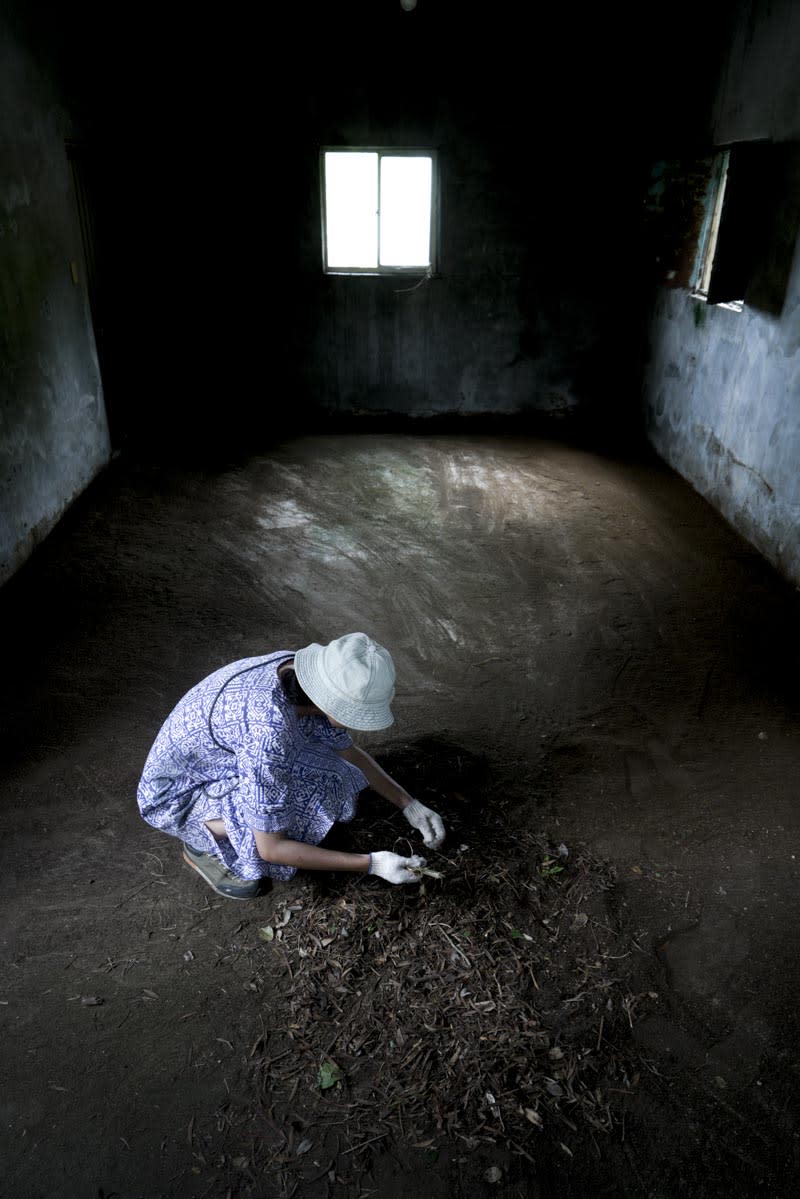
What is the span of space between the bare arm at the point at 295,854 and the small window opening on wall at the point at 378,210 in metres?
6.02

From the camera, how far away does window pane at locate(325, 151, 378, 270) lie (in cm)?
679

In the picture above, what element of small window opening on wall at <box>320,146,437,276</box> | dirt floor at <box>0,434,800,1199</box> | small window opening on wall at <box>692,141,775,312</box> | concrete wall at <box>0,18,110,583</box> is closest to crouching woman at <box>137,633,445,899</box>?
dirt floor at <box>0,434,800,1199</box>

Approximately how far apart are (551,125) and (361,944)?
6.81 meters

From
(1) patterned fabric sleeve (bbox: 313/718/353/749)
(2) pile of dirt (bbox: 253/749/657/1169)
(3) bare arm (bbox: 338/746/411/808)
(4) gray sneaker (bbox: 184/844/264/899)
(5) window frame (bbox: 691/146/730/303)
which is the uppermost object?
(5) window frame (bbox: 691/146/730/303)

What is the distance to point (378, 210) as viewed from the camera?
694 centimetres

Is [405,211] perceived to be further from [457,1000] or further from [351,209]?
[457,1000]

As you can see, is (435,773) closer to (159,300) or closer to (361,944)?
(361,944)

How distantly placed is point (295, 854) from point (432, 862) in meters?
0.56

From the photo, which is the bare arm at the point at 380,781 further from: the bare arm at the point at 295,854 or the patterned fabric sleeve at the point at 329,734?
the bare arm at the point at 295,854

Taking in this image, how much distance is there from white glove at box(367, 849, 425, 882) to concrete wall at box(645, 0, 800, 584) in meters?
3.33

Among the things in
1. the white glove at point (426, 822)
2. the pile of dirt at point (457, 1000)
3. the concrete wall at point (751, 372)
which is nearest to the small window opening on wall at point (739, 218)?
the concrete wall at point (751, 372)

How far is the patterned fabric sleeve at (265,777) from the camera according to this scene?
230cm

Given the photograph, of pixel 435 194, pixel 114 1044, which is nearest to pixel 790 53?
pixel 435 194

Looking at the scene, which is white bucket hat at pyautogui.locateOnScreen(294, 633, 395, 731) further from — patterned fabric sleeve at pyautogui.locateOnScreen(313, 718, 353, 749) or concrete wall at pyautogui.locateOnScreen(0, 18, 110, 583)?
concrete wall at pyautogui.locateOnScreen(0, 18, 110, 583)
